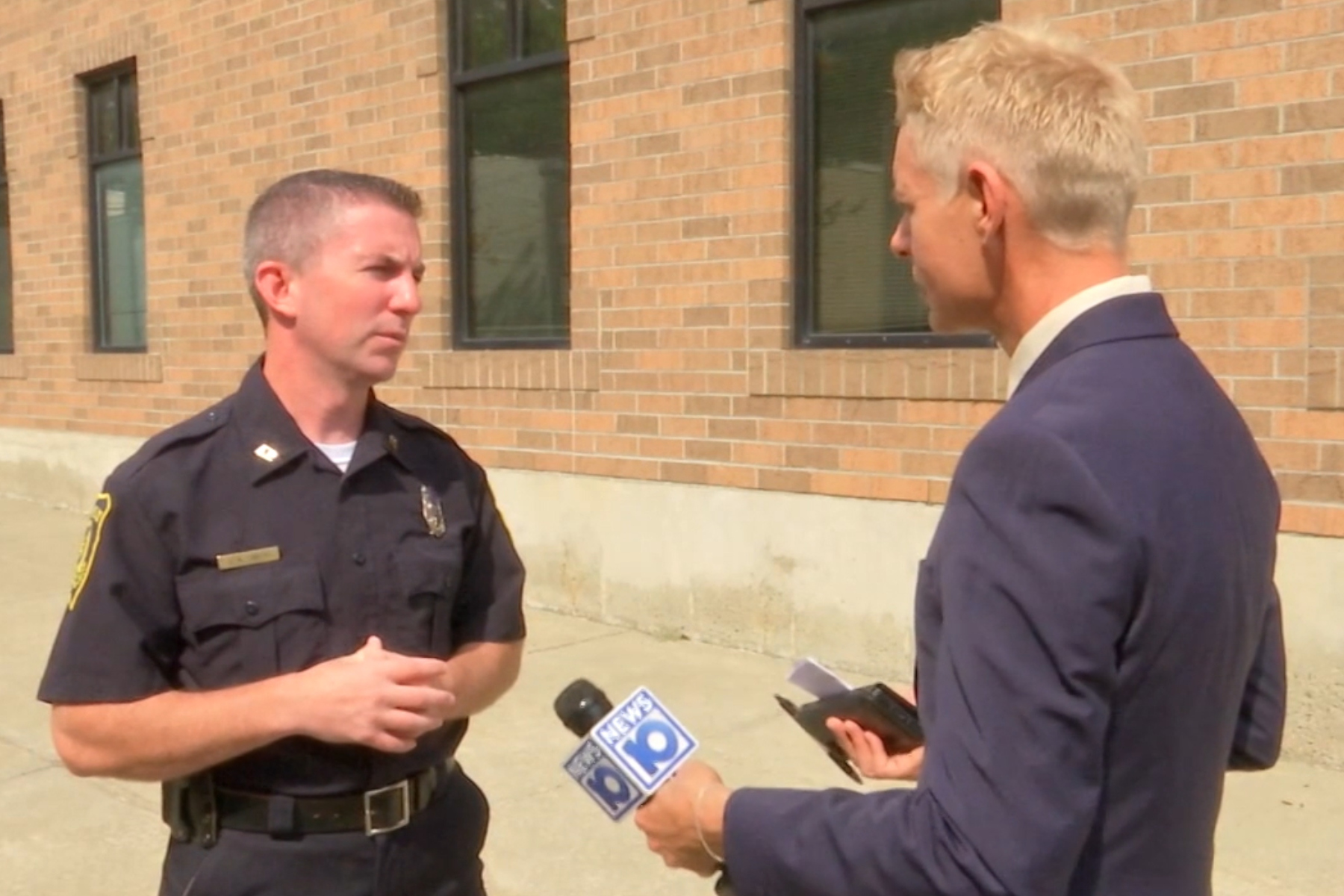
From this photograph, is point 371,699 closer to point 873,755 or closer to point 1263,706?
point 873,755

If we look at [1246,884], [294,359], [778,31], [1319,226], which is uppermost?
[778,31]

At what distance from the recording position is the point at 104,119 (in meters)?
10.8

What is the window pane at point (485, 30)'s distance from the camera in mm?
7543

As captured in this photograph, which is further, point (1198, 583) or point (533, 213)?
point (533, 213)

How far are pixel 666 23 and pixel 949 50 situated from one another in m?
5.09

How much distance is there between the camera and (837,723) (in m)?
2.00

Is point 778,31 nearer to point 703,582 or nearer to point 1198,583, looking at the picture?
point 703,582

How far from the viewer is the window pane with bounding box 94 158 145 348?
10562 millimetres

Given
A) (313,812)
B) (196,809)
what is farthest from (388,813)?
(196,809)

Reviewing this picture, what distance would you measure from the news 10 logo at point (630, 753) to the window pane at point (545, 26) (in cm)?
585

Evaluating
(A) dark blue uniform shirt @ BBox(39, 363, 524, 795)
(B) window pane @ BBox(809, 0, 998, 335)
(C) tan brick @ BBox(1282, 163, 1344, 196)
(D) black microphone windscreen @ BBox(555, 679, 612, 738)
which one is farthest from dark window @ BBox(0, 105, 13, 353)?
(D) black microphone windscreen @ BBox(555, 679, 612, 738)

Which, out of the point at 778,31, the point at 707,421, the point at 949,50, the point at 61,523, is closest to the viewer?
the point at 949,50

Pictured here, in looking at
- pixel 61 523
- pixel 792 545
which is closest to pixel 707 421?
pixel 792 545

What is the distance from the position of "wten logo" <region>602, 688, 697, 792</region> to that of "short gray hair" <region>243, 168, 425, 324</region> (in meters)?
0.92
